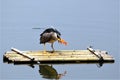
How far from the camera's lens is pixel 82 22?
25438 mm

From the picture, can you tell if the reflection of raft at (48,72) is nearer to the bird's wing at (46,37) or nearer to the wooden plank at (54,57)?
the wooden plank at (54,57)

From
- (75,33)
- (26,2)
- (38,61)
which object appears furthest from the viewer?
(26,2)

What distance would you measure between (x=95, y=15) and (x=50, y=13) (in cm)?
232

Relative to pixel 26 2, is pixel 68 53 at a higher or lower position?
lower

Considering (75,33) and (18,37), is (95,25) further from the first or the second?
(18,37)

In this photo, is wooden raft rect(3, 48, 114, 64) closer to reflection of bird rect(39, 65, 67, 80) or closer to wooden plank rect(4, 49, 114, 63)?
wooden plank rect(4, 49, 114, 63)

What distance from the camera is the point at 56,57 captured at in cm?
1620

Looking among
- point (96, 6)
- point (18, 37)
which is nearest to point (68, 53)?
point (18, 37)

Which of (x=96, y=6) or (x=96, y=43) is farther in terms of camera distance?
(x=96, y=6)

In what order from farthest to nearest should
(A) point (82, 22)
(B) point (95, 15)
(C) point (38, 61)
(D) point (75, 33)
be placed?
(B) point (95, 15), (A) point (82, 22), (D) point (75, 33), (C) point (38, 61)

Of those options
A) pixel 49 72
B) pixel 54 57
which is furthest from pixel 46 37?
pixel 49 72

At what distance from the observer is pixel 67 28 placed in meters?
23.6

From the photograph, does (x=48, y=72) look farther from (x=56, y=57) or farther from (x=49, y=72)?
(x=56, y=57)

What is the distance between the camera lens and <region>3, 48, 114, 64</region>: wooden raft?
16.0 meters
